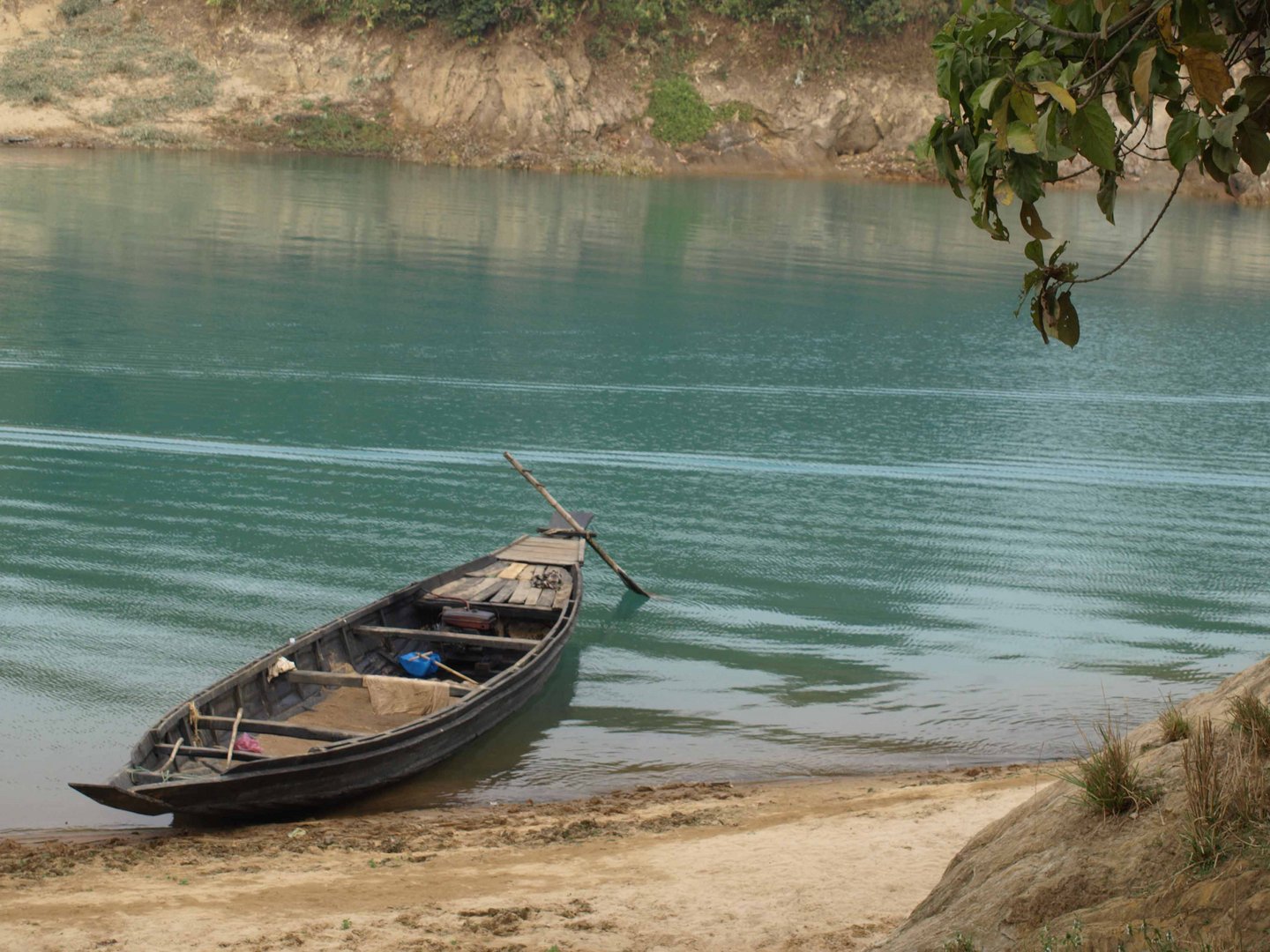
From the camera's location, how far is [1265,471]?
21078mm

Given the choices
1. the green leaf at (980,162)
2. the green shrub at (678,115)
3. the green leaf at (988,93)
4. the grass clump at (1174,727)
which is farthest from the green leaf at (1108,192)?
the green shrub at (678,115)

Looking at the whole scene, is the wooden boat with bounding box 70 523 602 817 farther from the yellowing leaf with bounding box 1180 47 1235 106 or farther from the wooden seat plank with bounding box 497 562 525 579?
the yellowing leaf with bounding box 1180 47 1235 106

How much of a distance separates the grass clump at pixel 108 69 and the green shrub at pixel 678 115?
18.0 metres

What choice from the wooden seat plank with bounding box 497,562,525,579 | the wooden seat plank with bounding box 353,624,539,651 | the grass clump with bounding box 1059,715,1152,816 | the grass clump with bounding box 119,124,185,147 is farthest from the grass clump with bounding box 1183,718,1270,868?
the grass clump with bounding box 119,124,185,147

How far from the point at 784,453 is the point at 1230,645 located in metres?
7.45

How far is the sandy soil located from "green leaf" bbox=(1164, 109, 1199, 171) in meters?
3.89

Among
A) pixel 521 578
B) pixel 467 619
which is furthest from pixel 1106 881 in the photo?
pixel 521 578

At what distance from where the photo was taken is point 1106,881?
5.45 m

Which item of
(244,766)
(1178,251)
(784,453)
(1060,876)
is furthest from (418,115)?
(1060,876)

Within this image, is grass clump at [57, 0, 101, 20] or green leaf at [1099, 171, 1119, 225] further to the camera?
grass clump at [57, 0, 101, 20]

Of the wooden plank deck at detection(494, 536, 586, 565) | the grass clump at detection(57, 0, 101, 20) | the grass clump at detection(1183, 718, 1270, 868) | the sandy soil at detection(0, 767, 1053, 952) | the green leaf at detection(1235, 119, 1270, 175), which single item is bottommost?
the sandy soil at detection(0, 767, 1053, 952)

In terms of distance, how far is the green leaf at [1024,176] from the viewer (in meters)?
5.11

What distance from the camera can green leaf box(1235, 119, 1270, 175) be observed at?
477cm

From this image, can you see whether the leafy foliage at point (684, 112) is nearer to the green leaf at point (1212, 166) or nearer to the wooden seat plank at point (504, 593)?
the wooden seat plank at point (504, 593)
